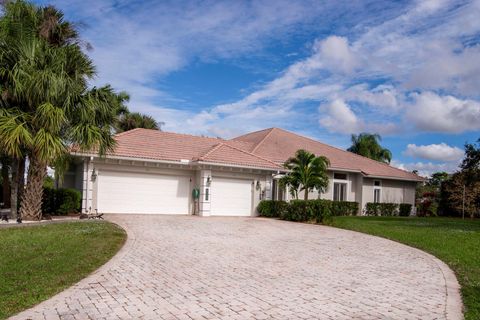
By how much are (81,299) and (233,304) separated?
2.30 meters

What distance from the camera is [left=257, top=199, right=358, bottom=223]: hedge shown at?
20047mm

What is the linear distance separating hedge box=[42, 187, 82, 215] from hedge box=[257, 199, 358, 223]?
970cm

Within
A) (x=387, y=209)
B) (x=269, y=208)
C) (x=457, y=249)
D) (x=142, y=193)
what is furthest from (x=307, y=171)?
(x=387, y=209)

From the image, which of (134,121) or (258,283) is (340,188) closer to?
(134,121)

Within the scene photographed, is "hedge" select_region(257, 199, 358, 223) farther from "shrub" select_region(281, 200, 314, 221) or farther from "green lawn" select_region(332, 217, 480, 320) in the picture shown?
"green lawn" select_region(332, 217, 480, 320)

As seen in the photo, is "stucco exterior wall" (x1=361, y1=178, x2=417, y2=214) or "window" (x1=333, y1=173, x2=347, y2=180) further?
"stucco exterior wall" (x1=361, y1=178, x2=417, y2=214)

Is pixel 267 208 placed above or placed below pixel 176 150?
below

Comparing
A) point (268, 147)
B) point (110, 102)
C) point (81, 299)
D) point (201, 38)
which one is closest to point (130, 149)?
point (110, 102)

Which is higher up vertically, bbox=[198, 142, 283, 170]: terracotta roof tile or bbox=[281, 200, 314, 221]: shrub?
bbox=[198, 142, 283, 170]: terracotta roof tile

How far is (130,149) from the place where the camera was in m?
21.7

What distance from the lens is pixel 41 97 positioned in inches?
599

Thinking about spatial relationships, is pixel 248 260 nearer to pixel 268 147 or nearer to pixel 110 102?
pixel 110 102

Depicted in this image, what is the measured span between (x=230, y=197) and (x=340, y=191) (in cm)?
954

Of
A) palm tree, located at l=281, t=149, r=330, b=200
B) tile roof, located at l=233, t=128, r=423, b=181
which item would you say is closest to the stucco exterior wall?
A: tile roof, located at l=233, t=128, r=423, b=181
